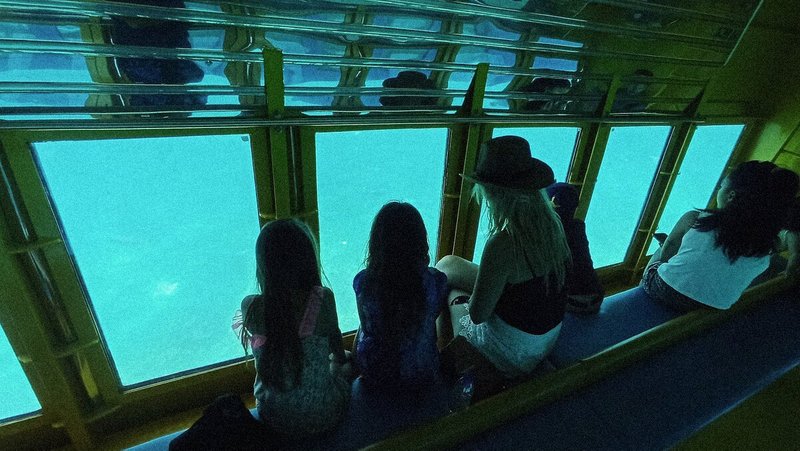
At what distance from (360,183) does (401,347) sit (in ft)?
A: 3.68

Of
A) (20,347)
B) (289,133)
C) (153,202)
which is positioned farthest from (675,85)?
(20,347)

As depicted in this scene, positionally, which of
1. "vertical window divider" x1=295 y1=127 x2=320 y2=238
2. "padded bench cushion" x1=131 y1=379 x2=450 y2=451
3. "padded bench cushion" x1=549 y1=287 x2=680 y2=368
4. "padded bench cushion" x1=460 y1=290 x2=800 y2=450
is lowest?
"padded bench cushion" x1=131 y1=379 x2=450 y2=451

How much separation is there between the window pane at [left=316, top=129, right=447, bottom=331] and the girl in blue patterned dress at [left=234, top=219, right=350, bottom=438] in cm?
80

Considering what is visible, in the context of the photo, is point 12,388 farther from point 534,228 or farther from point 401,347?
point 534,228

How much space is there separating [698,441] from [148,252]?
8.21ft

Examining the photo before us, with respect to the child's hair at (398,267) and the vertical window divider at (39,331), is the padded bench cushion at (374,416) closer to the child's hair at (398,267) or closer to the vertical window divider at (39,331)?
the child's hair at (398,267)

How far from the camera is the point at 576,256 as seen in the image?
2.03 metres

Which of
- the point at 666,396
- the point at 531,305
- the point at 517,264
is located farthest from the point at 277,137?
the point at 666,396

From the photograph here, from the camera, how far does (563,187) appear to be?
1991 millimetres

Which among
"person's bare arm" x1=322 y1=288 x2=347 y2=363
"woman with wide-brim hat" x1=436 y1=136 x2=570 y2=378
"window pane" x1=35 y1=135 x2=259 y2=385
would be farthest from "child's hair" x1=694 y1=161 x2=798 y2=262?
"window pane" x1=35 y1=135 x2=259 y2=385

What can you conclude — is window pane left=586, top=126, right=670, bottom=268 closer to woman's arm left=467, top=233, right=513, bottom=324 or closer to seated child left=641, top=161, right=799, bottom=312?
seated child left=641, top=161, right=799, bottom=312

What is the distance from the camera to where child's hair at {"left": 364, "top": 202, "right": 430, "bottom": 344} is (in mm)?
1396

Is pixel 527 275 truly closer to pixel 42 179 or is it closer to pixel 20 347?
pixel 42 179

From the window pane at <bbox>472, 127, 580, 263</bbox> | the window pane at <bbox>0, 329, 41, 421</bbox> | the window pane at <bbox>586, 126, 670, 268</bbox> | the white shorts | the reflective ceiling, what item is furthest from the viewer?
the window pane at <bbox>586, 126, 670, 268</bbox>
